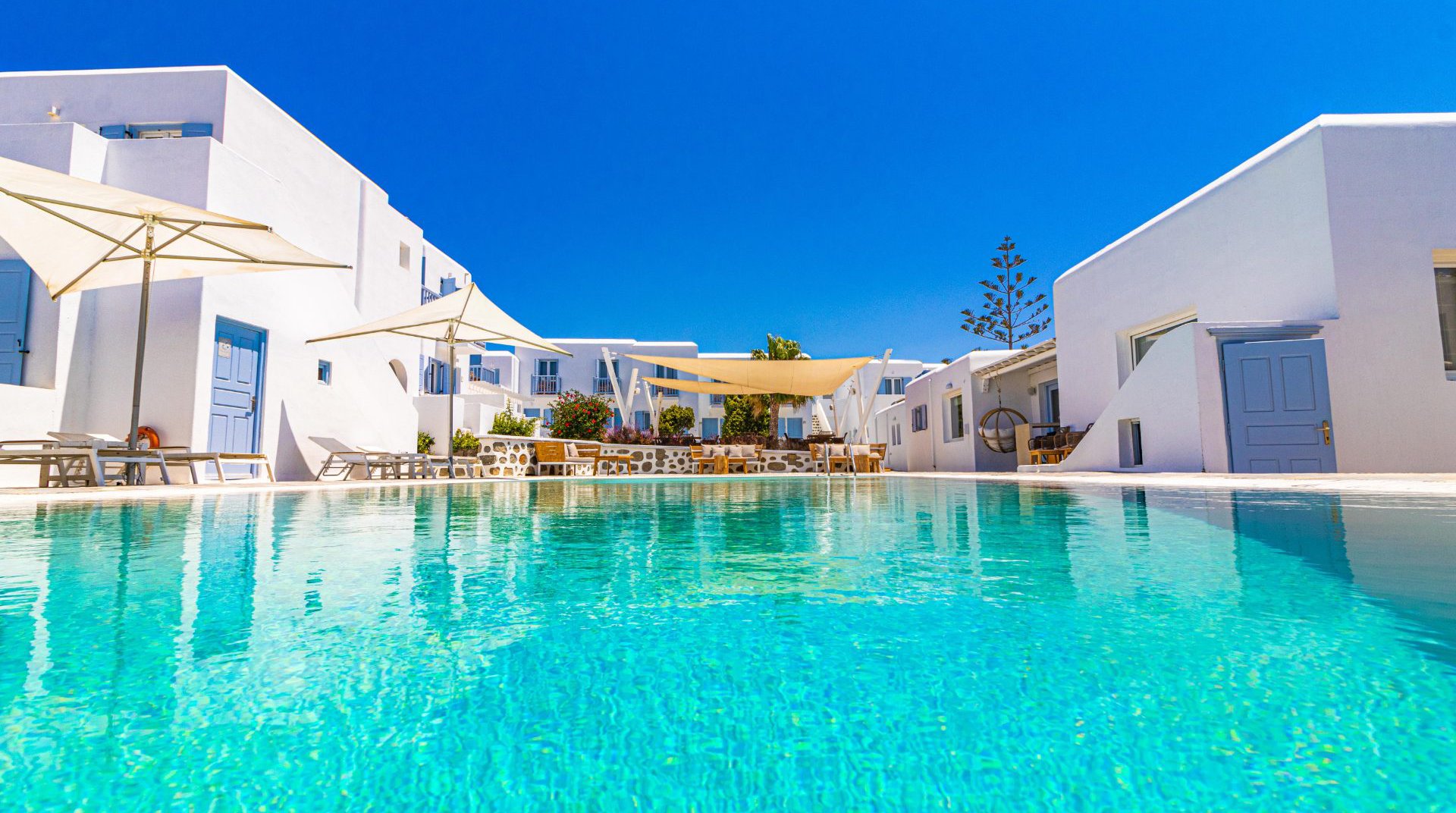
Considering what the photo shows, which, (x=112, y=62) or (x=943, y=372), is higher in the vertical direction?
(x=112, y=62)

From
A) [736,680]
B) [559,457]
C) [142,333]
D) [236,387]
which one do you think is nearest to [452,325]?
[236,387]

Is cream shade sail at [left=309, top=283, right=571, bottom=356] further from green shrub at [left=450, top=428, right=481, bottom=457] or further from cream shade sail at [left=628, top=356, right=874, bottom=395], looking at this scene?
green shrub at [left=450, top=428, right=481, bottom=457]

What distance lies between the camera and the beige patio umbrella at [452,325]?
10.6 metres

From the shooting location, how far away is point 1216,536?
265 centimetres

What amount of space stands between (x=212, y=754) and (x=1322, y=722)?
52.5 inches

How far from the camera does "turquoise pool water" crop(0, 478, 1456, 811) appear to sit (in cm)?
74

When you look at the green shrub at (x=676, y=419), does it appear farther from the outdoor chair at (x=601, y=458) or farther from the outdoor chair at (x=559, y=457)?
the outdoor chair at (x=559, y=457)

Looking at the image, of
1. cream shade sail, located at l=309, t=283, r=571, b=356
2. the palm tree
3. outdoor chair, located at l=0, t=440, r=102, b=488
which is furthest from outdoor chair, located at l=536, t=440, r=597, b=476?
the palm tree

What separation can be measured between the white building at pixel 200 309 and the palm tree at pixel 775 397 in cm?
1842

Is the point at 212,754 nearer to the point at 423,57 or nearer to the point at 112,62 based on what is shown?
the point at 112,62

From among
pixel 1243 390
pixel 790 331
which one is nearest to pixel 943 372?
pixel 1243 390

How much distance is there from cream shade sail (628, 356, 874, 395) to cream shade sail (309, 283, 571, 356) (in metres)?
3.48

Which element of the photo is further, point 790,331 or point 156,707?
point 790,331

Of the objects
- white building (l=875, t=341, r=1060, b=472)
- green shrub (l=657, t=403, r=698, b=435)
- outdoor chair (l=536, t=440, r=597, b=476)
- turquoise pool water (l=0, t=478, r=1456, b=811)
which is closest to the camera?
turquoise pool water (l=0, t=478, r=1456, b=811)
